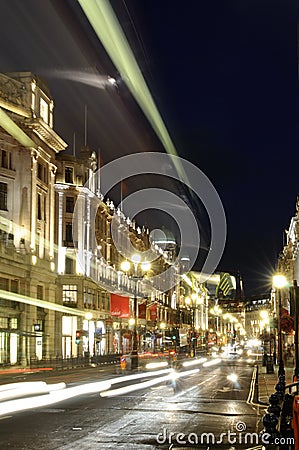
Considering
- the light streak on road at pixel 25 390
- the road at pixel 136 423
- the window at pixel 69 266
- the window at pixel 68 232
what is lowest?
the light streak on road at pixel 25 390

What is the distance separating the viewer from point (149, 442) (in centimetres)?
1591

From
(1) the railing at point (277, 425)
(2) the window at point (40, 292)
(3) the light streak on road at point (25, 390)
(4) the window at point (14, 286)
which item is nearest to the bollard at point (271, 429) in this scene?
(1) the railing at point (277, 425)

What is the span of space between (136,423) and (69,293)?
60.6m

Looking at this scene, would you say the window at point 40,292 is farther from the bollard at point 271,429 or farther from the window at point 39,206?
the bollard at point 271,429

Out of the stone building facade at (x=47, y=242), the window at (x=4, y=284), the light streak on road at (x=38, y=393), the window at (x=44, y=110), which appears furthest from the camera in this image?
the window at (x=44, y=110)

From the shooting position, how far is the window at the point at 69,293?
79.1 meters

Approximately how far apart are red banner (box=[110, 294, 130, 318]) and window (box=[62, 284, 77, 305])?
4424 mm

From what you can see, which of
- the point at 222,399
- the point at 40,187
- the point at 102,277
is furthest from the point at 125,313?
the point at 222,399

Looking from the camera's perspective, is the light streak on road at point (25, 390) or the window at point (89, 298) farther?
the window at point (89, 298)

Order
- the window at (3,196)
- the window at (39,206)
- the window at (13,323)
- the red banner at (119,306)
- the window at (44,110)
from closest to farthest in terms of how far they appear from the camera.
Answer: the window at (13,323), the window at (3,196), the window at (44,110), the window at (39,206), the red banner at (119,306)

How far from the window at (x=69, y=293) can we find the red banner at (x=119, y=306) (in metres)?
4.42

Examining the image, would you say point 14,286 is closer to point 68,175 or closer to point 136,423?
point 68,175

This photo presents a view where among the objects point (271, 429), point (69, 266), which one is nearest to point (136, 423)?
point (271, 429)

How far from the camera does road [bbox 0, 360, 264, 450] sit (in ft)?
51.9
